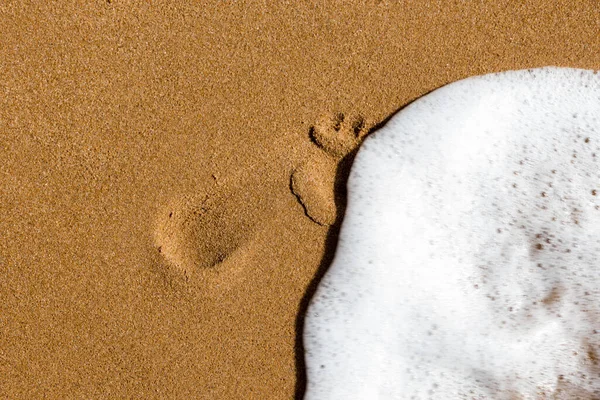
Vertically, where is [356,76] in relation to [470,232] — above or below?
above

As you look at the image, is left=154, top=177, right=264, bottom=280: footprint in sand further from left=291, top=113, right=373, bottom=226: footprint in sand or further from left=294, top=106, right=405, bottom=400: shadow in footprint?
→ left=294, top=106, right=405, bottom=400: shadow in footprint

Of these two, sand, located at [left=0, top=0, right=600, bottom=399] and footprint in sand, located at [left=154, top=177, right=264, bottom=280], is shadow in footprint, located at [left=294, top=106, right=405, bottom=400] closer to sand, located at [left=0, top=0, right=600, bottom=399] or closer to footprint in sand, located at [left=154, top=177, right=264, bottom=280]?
sand, located at [left=0, top=0, right=600, bottom=399]

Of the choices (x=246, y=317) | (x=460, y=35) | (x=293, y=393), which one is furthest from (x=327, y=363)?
(x=460, y=35)

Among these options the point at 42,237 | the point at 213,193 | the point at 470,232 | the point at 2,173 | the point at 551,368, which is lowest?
the point at 42,237

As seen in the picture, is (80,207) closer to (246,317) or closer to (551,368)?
(246,317)

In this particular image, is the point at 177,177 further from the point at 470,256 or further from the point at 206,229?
the point at 470,256

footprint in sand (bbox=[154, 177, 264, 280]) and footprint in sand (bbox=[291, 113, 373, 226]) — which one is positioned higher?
footprint in sand (bbox=[291, 113, 373, 226])

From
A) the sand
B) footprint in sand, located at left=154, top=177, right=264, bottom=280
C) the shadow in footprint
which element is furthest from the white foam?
footprint in sand, located at left=154, top=177, right=264, bottom=280
